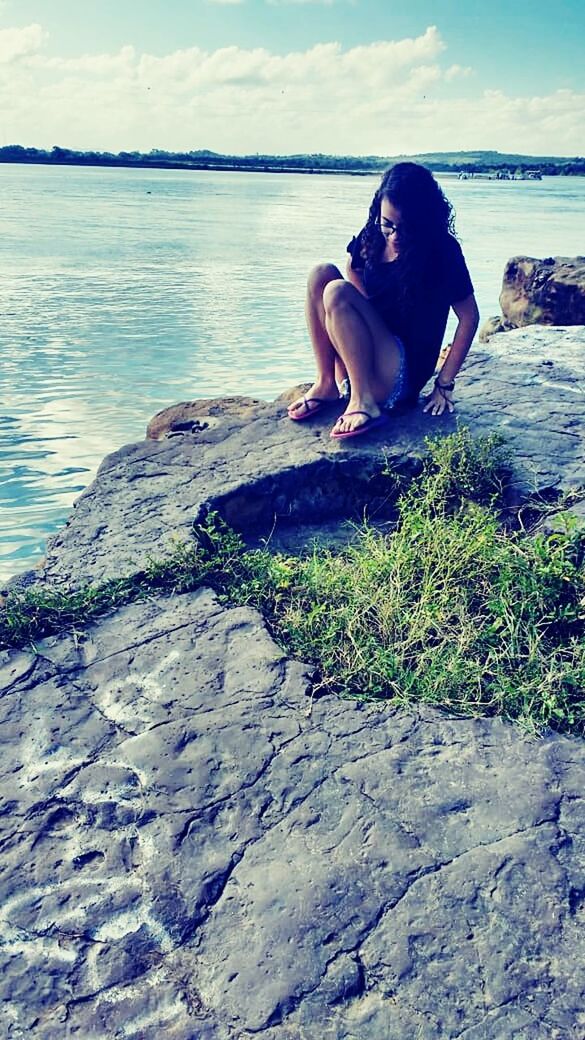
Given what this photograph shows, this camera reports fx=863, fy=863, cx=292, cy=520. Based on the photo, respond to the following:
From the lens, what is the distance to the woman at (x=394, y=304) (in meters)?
4.29

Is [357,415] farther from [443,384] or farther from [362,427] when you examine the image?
[443,384]

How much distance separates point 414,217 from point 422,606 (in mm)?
2035

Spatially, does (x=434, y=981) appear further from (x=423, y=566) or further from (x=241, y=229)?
(x=241, y=229)

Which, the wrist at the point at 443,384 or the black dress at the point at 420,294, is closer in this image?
the black dress at the point at 420,294

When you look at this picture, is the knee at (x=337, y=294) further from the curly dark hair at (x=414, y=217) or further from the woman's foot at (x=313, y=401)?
the woman's foot at (x=313, y=401)

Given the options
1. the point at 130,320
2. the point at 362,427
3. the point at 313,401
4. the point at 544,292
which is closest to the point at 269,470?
the point at 362,427

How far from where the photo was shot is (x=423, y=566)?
3592 millimetres

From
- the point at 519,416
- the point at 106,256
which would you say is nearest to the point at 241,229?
the point at 106,256

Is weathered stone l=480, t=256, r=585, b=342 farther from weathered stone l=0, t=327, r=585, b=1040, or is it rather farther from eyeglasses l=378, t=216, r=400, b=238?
weathered stone l=0, t=327, r=585, b=1040

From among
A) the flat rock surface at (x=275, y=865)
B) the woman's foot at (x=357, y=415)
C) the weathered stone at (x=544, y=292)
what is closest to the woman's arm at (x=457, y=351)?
the woman's foot at (x=357, y=415)

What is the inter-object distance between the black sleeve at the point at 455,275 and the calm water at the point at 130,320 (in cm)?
291

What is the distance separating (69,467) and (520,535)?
4021mm

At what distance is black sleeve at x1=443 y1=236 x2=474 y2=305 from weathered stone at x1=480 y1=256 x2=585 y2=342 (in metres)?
4.22

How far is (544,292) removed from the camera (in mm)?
8539
